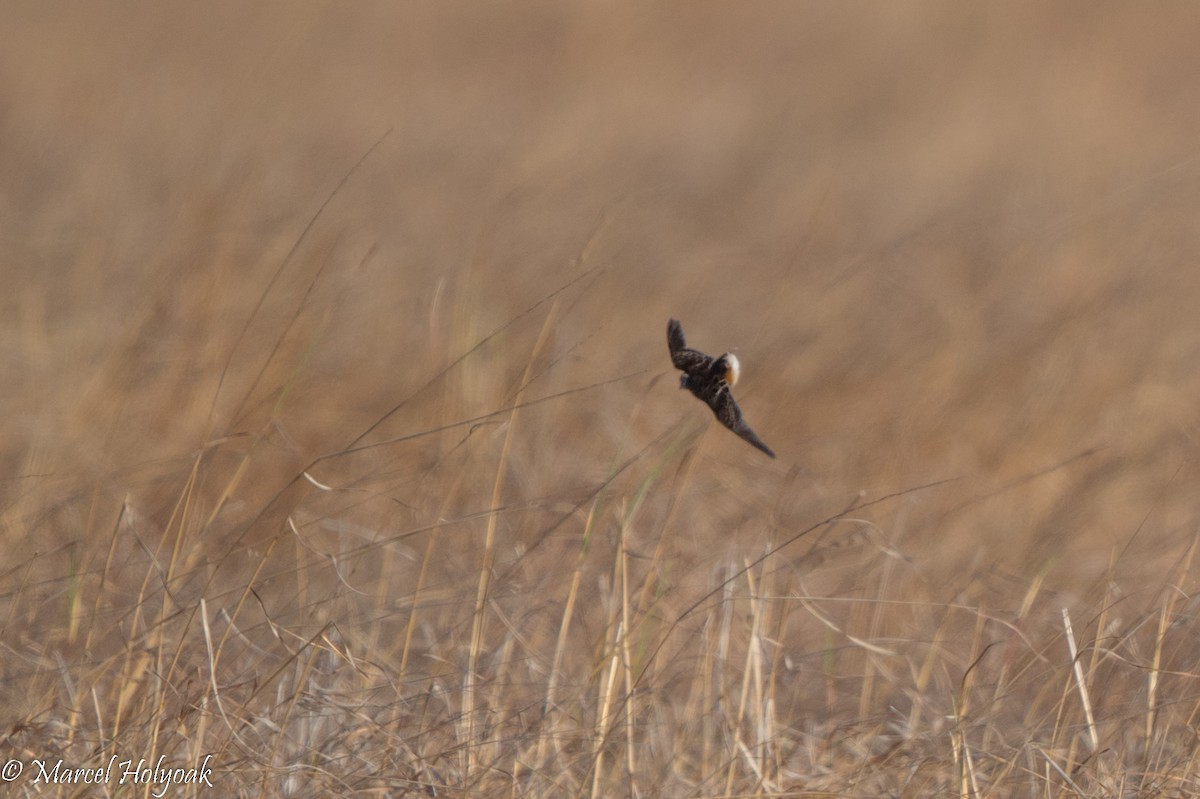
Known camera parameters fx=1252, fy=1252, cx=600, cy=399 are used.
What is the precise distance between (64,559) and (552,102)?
12.7ft

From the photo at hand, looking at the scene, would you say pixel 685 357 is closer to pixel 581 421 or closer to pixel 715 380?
pixel 715 380

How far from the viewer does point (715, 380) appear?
1416mm

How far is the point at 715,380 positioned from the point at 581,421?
57.5 inches

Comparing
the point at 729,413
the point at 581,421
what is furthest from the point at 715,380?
the point at 581,421

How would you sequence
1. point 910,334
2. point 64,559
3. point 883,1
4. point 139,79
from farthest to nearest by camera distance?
point 883,1 < point 139,79 < point 910,334 < point 64,559

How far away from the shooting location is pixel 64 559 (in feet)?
6.52

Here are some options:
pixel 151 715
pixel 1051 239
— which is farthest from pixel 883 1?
pixel 151 715

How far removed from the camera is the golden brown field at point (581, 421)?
149cm

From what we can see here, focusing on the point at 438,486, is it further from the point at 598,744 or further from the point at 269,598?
the point at 598,744

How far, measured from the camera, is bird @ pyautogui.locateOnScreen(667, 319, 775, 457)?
1.37 metres

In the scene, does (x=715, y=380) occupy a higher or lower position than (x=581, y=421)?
higher

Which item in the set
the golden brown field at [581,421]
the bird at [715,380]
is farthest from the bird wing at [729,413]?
the golden brown field at [581,421]

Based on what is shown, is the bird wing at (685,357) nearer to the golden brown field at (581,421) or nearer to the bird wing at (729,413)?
the bird wing at (729,413)

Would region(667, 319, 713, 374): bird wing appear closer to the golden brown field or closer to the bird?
the bird
